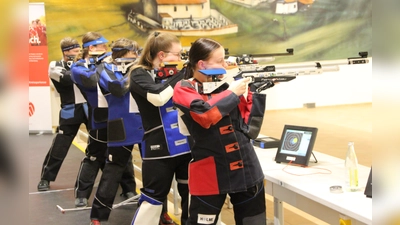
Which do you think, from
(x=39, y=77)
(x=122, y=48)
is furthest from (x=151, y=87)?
(x=39, y=77)

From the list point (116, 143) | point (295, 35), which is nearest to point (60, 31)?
point (295, 35)

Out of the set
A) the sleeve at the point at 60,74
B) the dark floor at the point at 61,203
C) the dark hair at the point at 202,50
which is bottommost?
the dark floor at the point at 61,203

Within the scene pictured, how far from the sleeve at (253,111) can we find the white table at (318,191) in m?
0.39

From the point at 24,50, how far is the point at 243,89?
2.05m

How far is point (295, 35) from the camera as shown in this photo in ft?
40.9

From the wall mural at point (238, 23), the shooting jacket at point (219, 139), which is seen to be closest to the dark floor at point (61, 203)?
the shooting jacket at point (219, 139)

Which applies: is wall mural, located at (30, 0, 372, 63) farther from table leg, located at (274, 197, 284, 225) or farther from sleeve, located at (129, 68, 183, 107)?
table leg, located at (274, 197, 284, 225)

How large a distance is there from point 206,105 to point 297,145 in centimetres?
109

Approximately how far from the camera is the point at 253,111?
2.61 m

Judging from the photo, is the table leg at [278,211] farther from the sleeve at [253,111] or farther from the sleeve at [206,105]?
the sleeve at [206,105]

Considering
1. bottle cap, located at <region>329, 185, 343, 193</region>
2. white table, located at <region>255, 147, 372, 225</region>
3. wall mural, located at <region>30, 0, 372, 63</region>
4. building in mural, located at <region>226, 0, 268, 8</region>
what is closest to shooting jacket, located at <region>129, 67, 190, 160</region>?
white table, located at <region>255, 147, 372, 225</region>

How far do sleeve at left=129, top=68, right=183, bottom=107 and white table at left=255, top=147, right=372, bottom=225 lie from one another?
73 centimetres

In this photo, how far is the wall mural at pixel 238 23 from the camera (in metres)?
10.5

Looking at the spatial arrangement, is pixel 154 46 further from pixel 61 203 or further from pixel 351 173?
pixel 61 203
